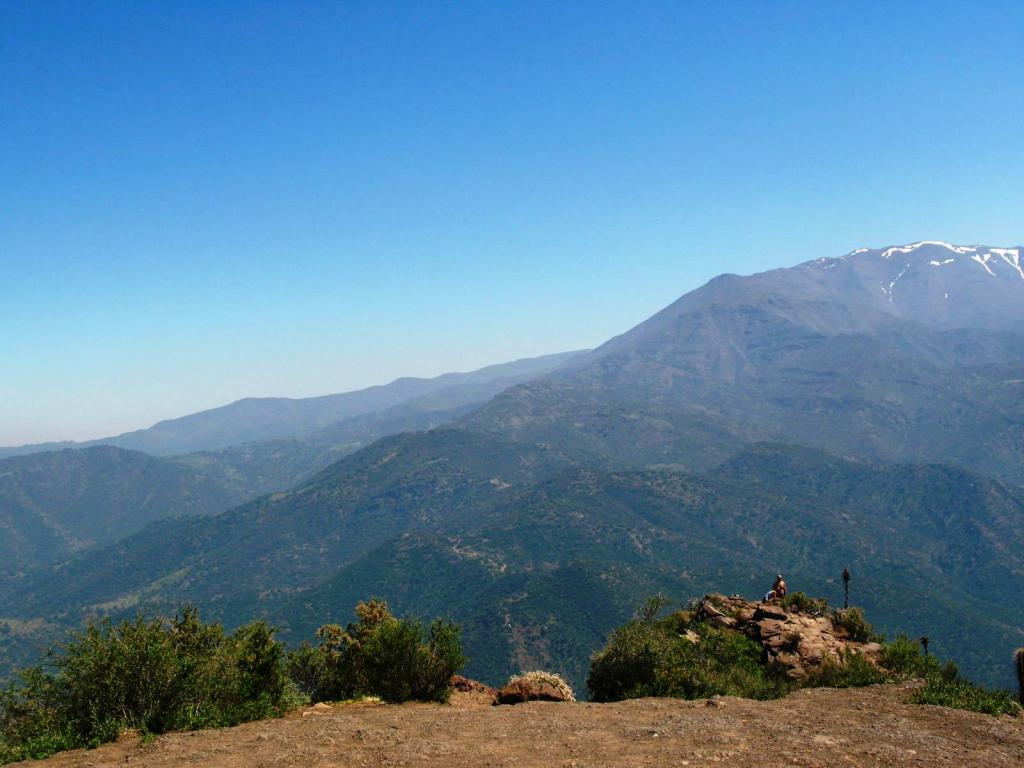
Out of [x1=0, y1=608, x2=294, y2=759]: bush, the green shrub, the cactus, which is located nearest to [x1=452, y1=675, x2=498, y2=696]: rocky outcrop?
[x1=0, y1=608, x2=294, y2=759]: bush

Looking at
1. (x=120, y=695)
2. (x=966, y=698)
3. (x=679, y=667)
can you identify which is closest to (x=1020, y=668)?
(x=966, y=698)

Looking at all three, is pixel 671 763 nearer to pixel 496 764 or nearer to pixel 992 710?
pixel 496 764

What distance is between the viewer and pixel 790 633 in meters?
36.4

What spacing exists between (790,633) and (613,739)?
2094cm

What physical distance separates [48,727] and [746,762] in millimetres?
24777

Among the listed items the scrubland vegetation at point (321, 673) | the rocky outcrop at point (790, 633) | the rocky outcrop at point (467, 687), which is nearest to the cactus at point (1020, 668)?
the scrubland vegetation at point (321, 673)

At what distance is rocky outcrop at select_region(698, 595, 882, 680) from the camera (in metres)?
33.8

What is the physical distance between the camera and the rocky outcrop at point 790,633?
33.8 m

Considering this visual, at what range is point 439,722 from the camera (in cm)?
2302

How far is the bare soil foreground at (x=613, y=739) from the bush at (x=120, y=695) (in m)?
1.08

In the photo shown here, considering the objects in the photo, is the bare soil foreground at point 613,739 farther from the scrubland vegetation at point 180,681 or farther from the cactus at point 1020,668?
the cactus at point 1020,668

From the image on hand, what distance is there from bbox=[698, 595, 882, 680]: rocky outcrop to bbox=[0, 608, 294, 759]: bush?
2738 centimetres

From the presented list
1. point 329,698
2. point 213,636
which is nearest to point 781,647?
point 329,698

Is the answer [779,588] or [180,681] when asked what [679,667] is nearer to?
[779,588]
